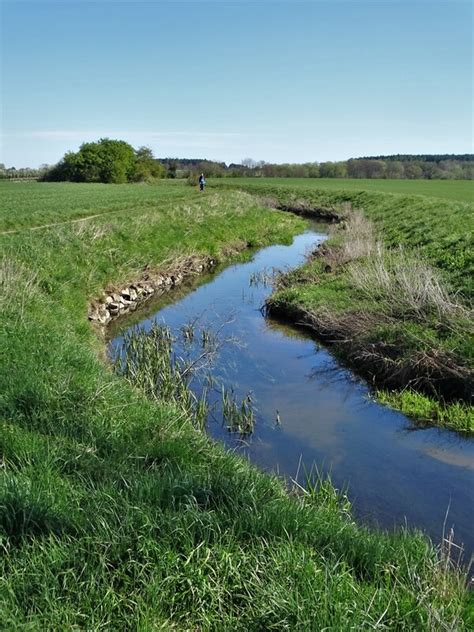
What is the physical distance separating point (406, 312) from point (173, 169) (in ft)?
283

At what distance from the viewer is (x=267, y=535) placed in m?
4.16

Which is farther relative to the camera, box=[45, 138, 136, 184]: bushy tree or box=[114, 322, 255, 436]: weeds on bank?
box=[45, 138, 136, 184]: bushy tree

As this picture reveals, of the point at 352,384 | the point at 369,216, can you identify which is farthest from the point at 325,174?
the point at 352,384

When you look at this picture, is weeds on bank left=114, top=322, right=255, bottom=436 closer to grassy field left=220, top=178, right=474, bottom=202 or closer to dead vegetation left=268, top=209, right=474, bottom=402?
dead vegetation left=268, top=209, right=474, bottom=402

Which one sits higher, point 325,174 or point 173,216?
point 325,174

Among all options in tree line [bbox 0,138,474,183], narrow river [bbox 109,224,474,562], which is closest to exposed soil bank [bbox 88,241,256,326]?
narrow river [bbox 109,224,474,562]

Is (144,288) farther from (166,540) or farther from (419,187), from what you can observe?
Result: (419,187)

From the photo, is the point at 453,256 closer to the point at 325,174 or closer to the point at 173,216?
the point at 173,216

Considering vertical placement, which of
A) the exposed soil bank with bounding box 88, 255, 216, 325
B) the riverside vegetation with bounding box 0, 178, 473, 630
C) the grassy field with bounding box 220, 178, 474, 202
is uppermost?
the grassy field with bounding box 220, 178, 474, 202

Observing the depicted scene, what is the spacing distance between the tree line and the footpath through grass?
188 ft

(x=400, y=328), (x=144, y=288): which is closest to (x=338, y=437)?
(x=400, y=328)

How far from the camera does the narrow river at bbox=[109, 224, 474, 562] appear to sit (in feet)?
20.9

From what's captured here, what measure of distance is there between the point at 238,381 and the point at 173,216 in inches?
654

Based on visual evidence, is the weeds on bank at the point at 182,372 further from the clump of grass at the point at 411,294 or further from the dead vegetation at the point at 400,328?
the clump of grass at the point at 411,294
